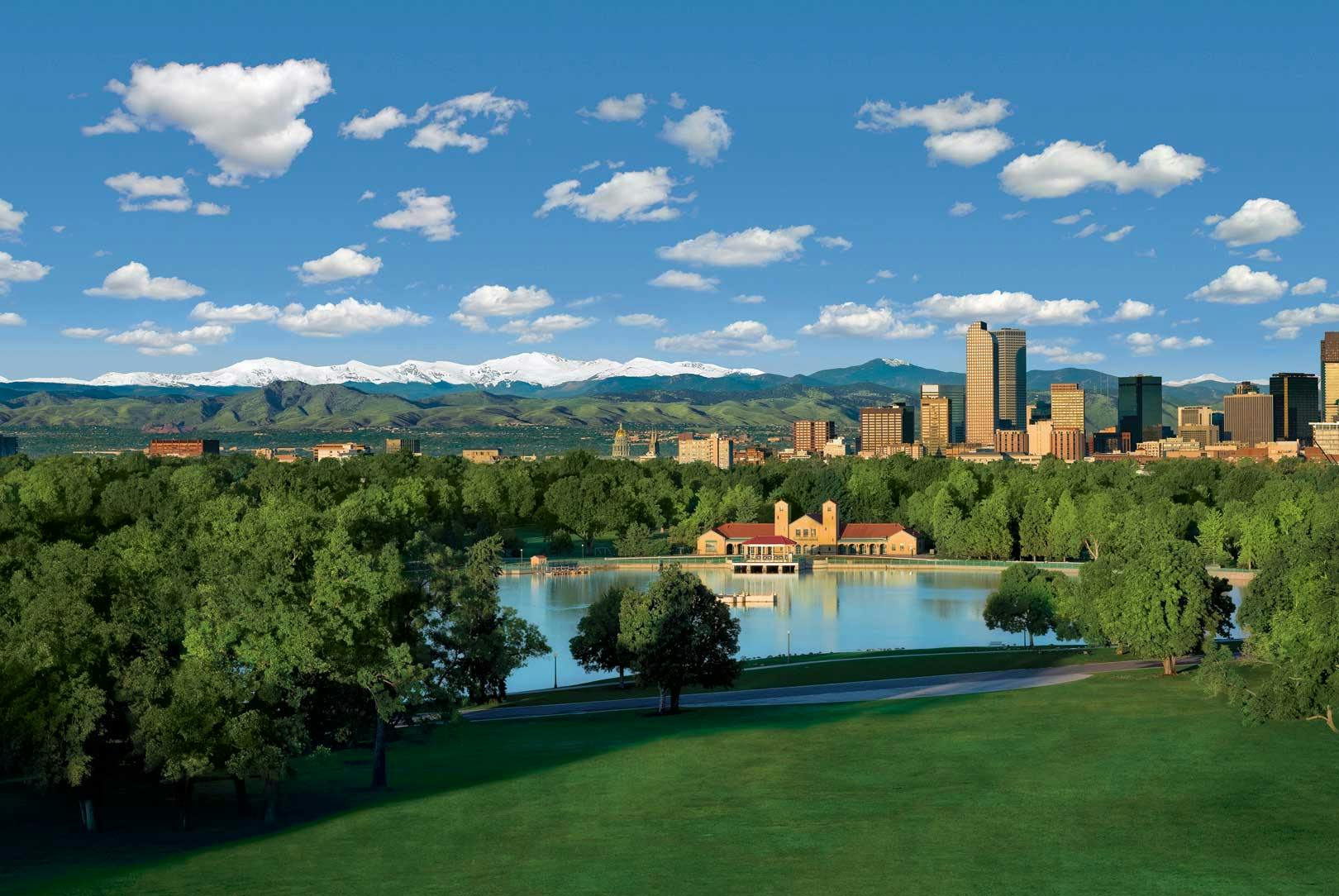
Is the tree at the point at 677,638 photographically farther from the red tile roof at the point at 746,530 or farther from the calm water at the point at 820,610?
the red tile roof at the point at 746,530

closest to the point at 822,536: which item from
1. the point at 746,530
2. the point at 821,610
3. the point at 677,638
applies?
the point at 746,530

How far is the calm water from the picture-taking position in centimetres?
7638

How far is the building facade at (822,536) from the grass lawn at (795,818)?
101 m

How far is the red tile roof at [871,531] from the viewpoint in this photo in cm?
14275

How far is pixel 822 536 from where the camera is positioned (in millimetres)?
145500

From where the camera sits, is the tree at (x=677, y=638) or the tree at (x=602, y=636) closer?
the tree at (x=677, y=638)

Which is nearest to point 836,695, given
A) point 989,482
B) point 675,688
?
point 675,688

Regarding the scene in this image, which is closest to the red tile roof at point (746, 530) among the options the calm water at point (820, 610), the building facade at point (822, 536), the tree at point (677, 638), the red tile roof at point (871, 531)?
the building facade at point (822, 536)

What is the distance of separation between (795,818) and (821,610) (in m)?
70.7

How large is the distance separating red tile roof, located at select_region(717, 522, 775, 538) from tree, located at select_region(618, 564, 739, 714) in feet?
306

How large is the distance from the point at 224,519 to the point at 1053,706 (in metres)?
52.2

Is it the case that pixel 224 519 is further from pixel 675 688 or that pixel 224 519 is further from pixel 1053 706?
pixel 1053 706

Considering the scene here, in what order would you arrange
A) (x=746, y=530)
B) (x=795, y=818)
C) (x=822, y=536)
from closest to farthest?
(x=795, y=818)
(x=746, y=530)
(x=822, y=536)

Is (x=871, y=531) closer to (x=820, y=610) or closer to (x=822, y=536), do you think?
(x=822, y=536)
